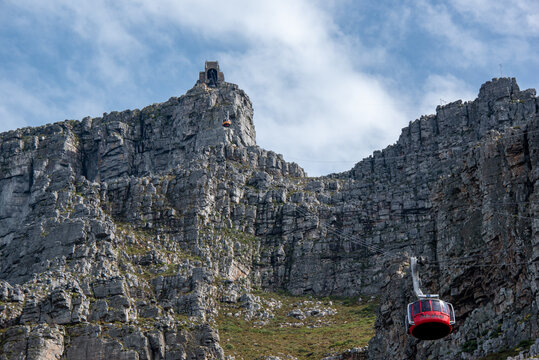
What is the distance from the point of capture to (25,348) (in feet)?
294

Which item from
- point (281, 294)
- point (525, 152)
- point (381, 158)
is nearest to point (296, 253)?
point (281, 294)

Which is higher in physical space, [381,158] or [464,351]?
[381,158]

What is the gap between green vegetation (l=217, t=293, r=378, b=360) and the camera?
108 metres

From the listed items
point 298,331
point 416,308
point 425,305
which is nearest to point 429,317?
point 425,305

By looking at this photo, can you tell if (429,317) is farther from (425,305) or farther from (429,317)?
(425,305)

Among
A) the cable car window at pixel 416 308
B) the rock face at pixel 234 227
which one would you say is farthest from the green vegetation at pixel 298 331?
the cable car window at pixel 416 308

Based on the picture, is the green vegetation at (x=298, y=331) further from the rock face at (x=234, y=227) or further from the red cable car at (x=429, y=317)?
the red cable car at (x=429, y=317)

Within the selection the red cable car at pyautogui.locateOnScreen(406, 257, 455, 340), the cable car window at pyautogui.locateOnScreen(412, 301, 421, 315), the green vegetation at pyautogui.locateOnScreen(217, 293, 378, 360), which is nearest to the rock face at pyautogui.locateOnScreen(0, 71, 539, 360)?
the green vegetation at pyautogui.locateOnScreen(217, 293, 378, 360)

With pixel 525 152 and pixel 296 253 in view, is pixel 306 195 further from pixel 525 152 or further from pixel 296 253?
pixel 525 152

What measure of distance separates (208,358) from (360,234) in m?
55.0

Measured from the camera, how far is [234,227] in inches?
5763

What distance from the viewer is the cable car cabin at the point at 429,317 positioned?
53.7 metres

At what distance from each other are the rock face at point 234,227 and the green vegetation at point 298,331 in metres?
3.89

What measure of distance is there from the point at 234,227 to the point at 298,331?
3055cm
